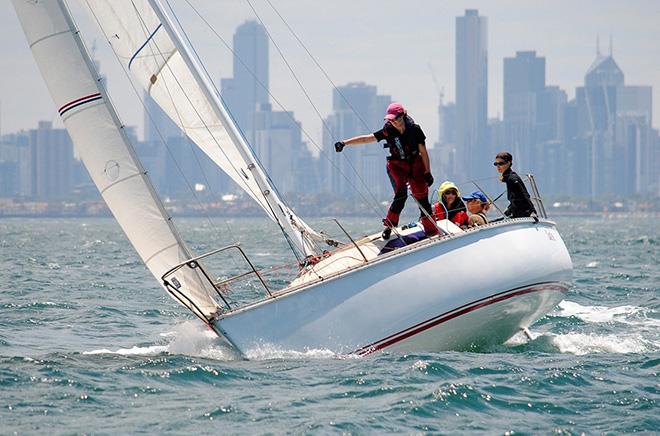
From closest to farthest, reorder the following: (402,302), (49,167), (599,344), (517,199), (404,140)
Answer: (402,302)
(404,140)
(517,199)
(599,344)
(49,167)

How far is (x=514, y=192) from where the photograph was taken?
12398mm

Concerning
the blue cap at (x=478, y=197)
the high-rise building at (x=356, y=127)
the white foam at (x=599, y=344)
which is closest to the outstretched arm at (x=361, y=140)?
the blue cap at (x=478, y=197)

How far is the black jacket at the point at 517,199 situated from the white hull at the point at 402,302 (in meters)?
0.60

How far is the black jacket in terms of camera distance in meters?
12.3

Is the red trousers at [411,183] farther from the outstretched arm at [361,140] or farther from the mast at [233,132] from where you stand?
the mast at [233,132]

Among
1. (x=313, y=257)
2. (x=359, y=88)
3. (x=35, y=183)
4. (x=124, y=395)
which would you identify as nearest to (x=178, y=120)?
(x=313, y=257)

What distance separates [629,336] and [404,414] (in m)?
5.42

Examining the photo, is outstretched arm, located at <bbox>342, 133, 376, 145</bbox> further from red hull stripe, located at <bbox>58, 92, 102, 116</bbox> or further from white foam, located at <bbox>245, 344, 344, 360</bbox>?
red hull stripe, located at <bbox>58, 92, 102, 116</bbox>

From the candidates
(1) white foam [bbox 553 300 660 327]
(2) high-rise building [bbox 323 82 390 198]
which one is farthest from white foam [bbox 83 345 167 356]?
(2) high-rise building [bbox 323 82 390 198]

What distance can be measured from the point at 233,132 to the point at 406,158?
1.80 metres

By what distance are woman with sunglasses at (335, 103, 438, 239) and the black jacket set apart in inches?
36.4

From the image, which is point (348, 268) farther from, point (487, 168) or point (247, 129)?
point (487, 168)

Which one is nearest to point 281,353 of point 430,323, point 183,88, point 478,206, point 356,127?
point 430,323

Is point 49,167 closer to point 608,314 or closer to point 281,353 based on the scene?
point 608,314
